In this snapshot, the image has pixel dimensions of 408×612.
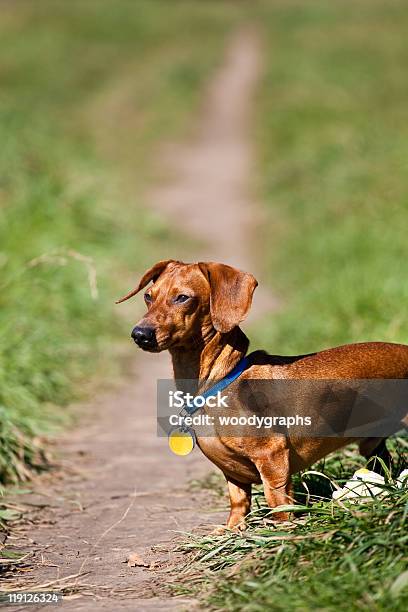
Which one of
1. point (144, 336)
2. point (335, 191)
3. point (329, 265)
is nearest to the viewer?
point (144, 336)

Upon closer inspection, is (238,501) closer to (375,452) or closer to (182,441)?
(182,441)

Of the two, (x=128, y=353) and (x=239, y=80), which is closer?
(x=128, y=353)

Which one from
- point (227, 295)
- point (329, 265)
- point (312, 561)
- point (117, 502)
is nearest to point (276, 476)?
point (312, 561)

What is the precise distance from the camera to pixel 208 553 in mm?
3455

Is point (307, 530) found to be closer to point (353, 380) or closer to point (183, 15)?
point (353, 380)

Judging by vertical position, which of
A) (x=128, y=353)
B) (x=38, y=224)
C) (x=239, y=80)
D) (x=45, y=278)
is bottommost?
(x=128, y=353)

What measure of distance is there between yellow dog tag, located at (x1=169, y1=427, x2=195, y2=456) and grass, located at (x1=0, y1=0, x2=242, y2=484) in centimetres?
131

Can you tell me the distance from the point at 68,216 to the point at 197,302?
5.98 meters

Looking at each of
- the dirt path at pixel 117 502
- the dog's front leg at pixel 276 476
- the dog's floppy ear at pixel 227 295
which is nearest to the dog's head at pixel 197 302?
the dog's floppy ear at pixel 227 295

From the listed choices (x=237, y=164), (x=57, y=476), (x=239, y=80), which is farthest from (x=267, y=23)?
(x=57, y=476)

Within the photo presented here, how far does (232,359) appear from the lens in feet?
11.8

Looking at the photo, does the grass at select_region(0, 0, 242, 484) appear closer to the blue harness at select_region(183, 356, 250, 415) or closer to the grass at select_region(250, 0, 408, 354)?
the blue harness at select_region(183, 356, 250, 415)

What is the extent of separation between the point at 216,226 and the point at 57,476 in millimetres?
8327

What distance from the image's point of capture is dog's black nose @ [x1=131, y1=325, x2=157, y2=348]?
130 inches
